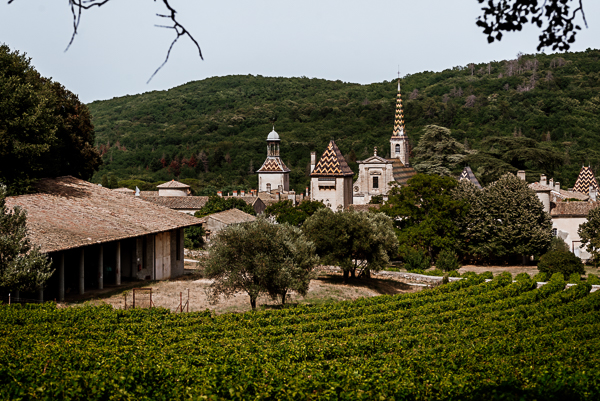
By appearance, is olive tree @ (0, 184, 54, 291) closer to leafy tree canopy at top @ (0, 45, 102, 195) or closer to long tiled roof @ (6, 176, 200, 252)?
long tiled roof @ (6, 176, 200, 252)

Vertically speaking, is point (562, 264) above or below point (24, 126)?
below

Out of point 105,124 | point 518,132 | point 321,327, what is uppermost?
point 105,124

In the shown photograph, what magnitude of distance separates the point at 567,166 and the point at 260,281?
74.7m

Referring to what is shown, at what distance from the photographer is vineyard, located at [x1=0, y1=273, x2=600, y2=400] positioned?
923 cm

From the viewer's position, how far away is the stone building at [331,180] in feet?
192

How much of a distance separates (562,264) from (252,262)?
67.2ft

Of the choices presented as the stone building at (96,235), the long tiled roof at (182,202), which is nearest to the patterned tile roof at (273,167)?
the long tiled roof at (182,202)

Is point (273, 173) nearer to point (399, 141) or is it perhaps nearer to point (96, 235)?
point (399, 141)

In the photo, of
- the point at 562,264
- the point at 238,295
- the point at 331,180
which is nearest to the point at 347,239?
the point at 238,295

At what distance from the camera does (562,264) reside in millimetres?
34375

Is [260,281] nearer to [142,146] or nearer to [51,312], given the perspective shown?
[51,312]

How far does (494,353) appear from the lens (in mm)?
13609

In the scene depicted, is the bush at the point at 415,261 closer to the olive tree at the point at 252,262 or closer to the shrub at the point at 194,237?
the shrub at the point at 194,237

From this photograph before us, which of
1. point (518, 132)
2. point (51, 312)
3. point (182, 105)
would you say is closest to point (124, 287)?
point (51, 312)
